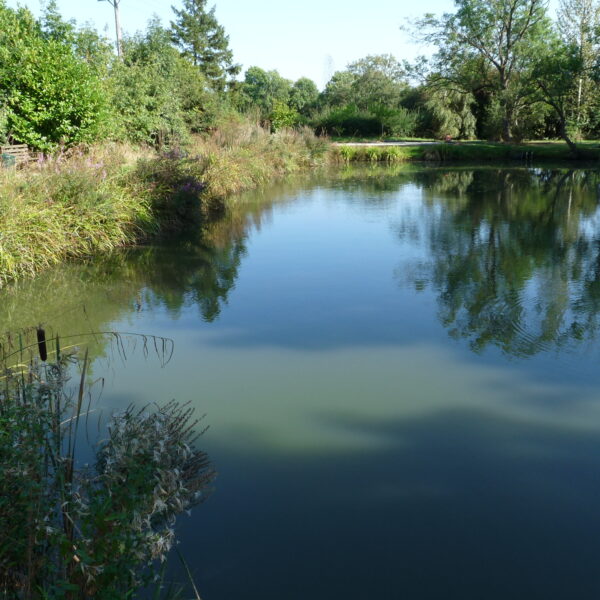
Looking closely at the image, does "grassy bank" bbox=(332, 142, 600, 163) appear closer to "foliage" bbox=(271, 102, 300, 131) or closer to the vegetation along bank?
the vegetation along bank

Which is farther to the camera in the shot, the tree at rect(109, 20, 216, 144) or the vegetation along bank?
the tree at rect(109, 20, 216, 144)

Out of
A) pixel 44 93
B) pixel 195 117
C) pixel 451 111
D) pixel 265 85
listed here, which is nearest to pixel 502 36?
pixel 451 111

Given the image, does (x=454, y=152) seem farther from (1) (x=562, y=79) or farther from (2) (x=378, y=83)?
(2) (x=378, y=83)

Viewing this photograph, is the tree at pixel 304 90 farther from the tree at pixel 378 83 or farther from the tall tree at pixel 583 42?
the tall tree at pixel 583 42

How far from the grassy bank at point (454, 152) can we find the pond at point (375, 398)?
16.9 meters

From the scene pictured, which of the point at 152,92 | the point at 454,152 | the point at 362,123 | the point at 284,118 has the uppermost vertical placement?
the point at 284,118

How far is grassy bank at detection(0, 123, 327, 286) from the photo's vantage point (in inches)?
288

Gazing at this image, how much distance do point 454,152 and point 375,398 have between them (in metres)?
23.5

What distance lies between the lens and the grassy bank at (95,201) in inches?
288

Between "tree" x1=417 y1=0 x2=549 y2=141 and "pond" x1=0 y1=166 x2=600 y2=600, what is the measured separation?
22233 mm

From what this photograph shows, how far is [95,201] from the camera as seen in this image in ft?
27.8

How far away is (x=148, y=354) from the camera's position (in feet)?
16.6

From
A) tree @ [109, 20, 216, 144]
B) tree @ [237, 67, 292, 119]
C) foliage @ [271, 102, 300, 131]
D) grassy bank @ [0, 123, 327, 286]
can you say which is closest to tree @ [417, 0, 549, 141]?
foliage @ [271, 102, 300, 131]

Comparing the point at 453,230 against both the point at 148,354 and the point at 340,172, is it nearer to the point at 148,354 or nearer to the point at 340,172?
the point at 148,354
